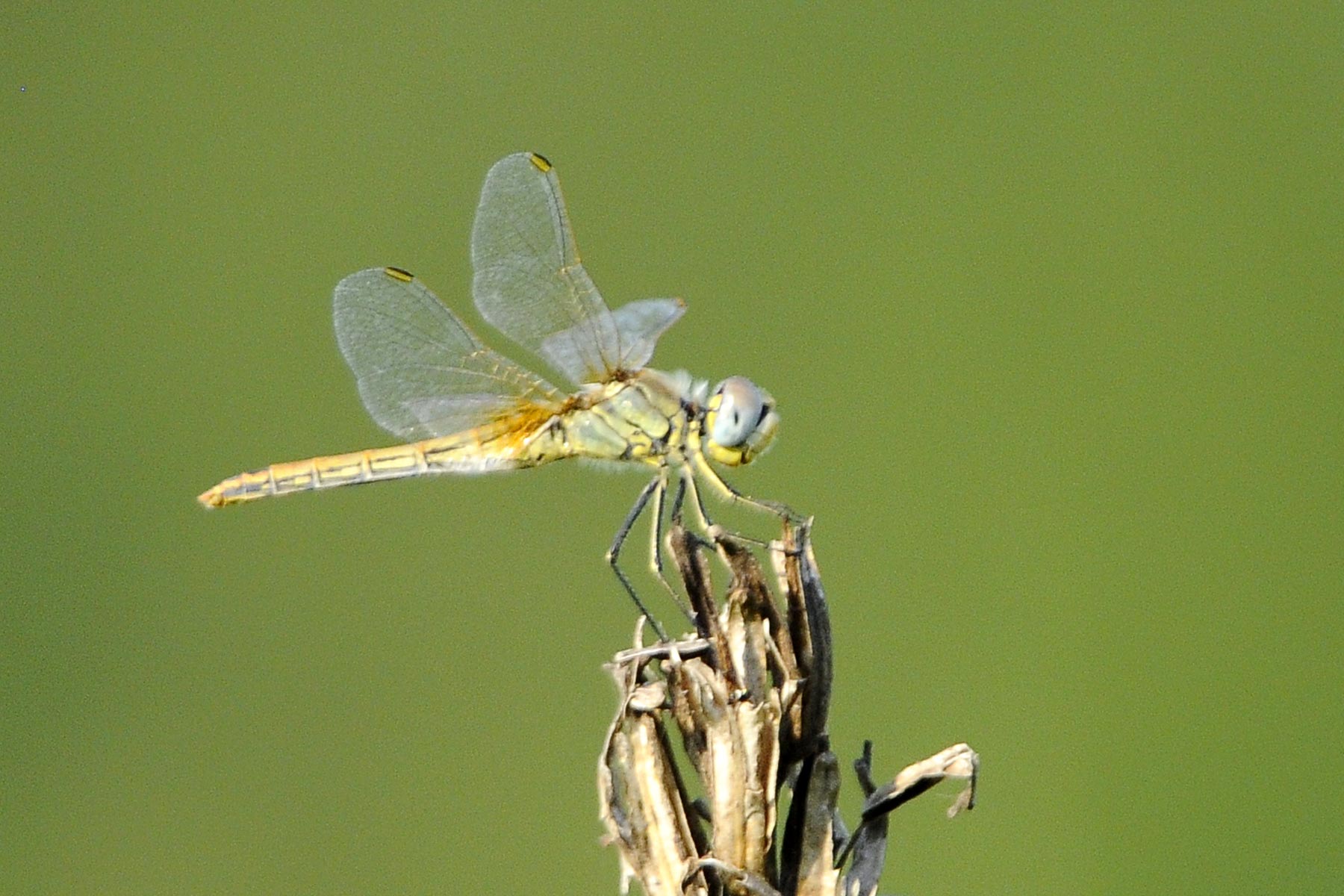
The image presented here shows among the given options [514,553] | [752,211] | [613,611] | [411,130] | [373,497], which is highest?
[411,130]

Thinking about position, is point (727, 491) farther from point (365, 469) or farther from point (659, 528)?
point (365, 469)

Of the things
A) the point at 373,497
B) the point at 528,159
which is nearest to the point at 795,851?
the point at 528,159

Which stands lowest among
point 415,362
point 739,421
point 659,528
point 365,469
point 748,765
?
point 748,765

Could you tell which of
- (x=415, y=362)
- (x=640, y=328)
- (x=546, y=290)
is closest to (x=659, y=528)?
(x=640, y=328)

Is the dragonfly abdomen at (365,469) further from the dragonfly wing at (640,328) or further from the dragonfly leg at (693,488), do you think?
the dragonfly leg at (693,488)

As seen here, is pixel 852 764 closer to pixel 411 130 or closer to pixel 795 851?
pixel 795 851

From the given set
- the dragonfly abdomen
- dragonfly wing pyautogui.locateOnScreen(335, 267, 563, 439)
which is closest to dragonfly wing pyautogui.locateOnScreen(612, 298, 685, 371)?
dragonfly wing pyautogui.locateOnScreen(335, 267, 563, 439)

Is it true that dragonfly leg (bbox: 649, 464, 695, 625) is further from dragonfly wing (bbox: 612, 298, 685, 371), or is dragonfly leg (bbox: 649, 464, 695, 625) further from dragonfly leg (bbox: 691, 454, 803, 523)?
dragonfly wing (bbox: 612, 298, 685, 371)
